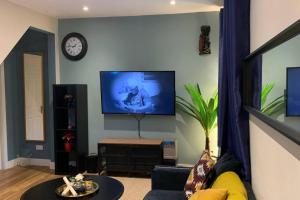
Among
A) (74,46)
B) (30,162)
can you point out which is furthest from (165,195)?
(30,162)

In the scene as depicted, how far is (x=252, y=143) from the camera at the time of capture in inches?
91.7

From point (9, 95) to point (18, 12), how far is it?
1.80 m

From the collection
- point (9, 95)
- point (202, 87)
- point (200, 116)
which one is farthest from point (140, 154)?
point (9, 95)

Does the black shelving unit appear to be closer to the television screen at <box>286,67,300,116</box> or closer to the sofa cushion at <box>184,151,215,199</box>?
the sofa cushion at <box>184,151,215,199</box>

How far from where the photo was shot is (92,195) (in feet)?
9.22

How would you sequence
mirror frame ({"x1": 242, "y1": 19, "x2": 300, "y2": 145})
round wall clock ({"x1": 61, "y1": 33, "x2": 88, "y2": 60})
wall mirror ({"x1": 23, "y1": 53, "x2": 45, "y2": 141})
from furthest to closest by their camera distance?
1. wall mirror ({"x1": 23, "y1": 53, "x2": 45, "y2": 141})
2. round wall clock ({"x1": 61, "y1": 33, "x2": 88, "y2": 60})
3. mirror frame ({"x1": 242, "y1": 19, "x2": 300, "y2": 145})

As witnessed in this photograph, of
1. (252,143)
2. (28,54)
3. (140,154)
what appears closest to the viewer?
(252,143)

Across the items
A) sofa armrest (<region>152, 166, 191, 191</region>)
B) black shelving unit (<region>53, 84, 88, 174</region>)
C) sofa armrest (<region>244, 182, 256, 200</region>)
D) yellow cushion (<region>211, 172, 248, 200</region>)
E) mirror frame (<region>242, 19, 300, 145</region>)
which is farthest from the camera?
black shelving unit (<region>53, 84, 88, 174</region>)

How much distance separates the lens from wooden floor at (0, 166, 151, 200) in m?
4.11

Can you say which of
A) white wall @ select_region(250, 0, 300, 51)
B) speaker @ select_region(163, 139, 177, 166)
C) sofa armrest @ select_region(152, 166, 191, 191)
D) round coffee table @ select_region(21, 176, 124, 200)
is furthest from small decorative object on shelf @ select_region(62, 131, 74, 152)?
white wall @ select_region(250, 0, 300, 51)

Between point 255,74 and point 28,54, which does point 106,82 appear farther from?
point 255,74

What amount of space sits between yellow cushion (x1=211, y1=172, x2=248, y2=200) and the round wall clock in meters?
3.65

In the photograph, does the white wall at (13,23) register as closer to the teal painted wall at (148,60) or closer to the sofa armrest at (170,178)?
the teal painted wall at (148,60)

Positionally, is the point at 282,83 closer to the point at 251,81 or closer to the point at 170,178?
the point at 251,81
